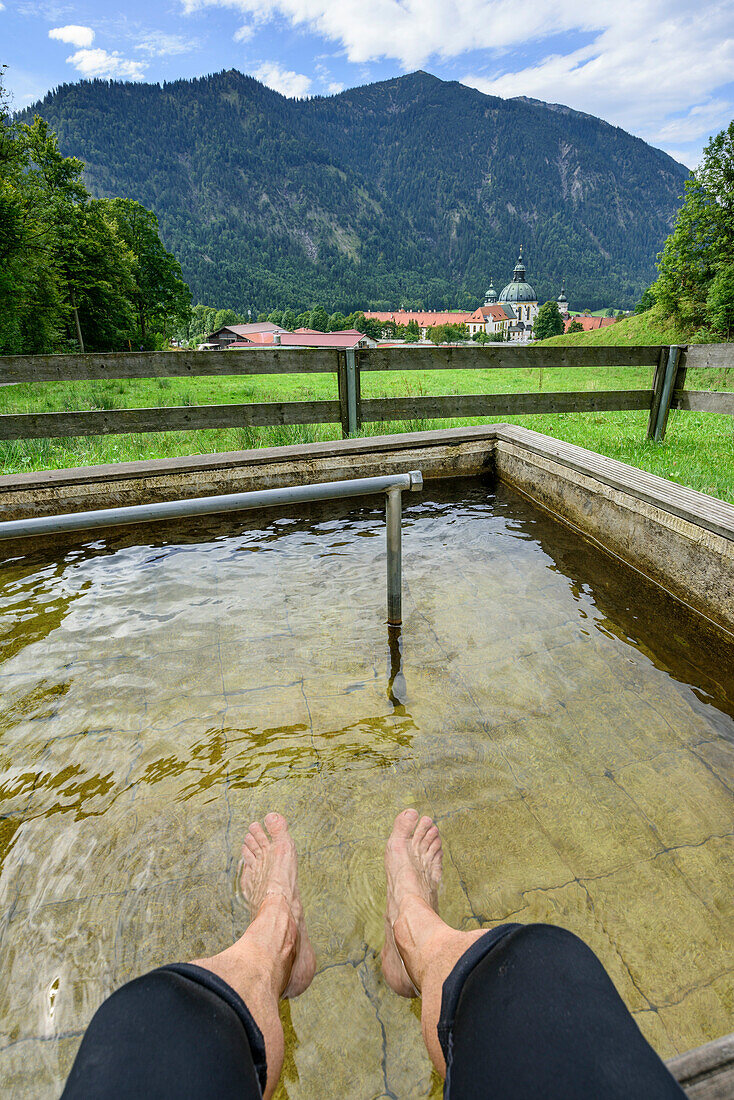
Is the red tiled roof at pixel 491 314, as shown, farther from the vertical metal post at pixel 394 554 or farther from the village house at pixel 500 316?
the vertical metal post at pixel 394 554

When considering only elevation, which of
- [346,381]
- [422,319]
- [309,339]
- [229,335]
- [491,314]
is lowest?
[346,381]

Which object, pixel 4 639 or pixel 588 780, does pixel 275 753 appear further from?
pixel 4 639

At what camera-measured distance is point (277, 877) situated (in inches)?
A: 49.0

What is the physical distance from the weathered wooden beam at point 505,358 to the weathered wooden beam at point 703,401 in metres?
0.43

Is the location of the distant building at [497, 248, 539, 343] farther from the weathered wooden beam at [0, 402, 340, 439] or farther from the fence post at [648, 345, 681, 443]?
the weathered wooden beam at [0, 402, 340, 439]

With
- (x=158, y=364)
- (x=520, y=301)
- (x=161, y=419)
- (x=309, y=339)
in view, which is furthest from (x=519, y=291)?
(x=161, y=419)

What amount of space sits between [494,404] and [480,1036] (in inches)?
189

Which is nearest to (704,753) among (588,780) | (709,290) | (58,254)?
(588,780)

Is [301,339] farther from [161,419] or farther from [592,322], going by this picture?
[161,419]

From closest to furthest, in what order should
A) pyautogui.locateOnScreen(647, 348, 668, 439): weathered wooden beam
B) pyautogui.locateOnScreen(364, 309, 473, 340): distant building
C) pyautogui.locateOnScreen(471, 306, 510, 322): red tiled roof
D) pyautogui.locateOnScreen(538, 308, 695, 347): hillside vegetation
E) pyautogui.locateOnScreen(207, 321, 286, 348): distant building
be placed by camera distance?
pyautogui.locateOnScreen(647, 348, 668, 439): weathered wooden beam < pyautogui.locateOnScreen(538, 308, 695, 347): hillside vegetation < pyautogui.locateOnScreen(207, 321, 286, 348): distant building < pyautogui.locateOnScreen(364, 309, 473, 340): distant building < pyautogui.locateOnScreen(471, 306, 510, 322): red tiled roof

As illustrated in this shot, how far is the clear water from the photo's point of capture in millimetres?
1099

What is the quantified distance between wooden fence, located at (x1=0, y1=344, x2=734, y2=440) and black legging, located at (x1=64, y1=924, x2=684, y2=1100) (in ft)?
13.2

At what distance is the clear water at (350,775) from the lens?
1099mm

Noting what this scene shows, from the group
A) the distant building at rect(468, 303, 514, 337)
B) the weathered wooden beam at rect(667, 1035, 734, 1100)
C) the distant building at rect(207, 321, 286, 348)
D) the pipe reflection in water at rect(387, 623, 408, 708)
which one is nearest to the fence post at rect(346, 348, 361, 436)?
the pipe reflection in water at rect(387, 623, 408, 708)
